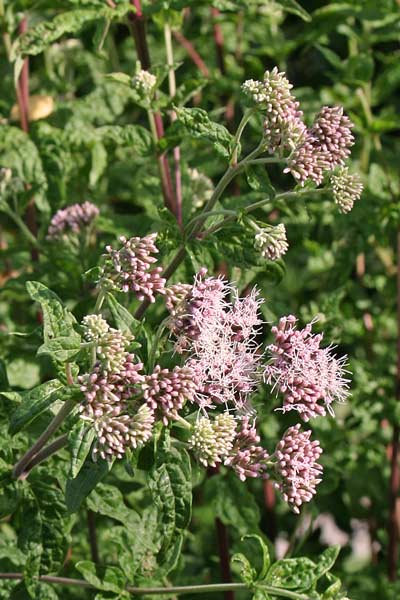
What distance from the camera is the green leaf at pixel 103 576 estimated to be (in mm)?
1864

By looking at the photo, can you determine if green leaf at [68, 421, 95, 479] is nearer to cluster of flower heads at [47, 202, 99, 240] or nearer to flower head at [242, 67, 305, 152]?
Answer: flower head at [242, 67, 305, 152]

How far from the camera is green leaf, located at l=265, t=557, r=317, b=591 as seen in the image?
176 centimetres

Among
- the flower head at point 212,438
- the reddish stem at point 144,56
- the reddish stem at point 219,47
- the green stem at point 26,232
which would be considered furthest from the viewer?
the reddish stem at point 219,47

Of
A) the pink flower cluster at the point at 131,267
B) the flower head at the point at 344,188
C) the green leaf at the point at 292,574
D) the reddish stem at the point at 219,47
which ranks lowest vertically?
the green leaf at the point at 292,574

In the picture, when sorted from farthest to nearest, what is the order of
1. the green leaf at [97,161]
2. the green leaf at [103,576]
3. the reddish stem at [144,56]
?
the green leaf at [97,161]
the reddish stem at [144,56]
the green leaf at [103,576]

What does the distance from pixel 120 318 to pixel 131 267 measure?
0.10 metres

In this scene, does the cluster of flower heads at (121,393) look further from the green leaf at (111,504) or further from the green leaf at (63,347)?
the green leaf at (111,504)

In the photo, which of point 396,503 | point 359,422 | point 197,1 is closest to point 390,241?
point 359,422

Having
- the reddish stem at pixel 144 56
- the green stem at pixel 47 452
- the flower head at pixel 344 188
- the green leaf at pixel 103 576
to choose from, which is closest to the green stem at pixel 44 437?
the green stem at pixel 47 452

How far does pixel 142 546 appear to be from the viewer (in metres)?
2.03

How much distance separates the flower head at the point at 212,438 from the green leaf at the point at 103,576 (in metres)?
0.43

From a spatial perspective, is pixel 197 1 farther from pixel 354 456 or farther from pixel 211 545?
pixel 211 545

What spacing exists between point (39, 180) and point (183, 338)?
988 mm

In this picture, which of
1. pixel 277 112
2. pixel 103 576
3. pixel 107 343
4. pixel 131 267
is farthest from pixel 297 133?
pixel 103 576
